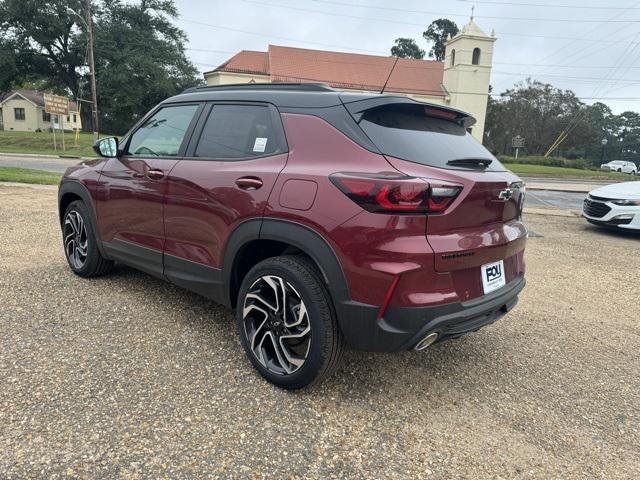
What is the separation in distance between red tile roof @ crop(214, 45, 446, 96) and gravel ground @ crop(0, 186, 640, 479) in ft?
148

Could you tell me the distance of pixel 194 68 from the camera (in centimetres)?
4772

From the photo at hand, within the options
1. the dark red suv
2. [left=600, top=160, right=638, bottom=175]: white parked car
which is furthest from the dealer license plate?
[left=600, top=160, right=638, bottom=175]: white parked car

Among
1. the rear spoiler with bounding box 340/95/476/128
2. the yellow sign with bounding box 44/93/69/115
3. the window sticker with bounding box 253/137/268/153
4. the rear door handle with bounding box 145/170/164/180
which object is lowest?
the rear door handle with bounding box 145/170/164/180

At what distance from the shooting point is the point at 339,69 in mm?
49250

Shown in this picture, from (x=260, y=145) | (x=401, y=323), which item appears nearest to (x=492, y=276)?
(x=401, y=323)

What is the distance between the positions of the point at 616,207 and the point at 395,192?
25.5 ft

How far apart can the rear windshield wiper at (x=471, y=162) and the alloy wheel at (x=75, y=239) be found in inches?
131

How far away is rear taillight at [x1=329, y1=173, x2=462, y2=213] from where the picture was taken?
2283 mm

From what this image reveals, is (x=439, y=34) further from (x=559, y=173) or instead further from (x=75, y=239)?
(x=75, y=239)

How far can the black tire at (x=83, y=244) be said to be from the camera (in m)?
4.26

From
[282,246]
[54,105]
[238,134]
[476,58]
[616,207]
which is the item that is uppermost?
[476,58]

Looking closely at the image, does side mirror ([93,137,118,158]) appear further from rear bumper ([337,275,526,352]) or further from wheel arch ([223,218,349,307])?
rear bumper ([337,275,526,352])

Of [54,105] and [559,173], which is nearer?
[54,105]

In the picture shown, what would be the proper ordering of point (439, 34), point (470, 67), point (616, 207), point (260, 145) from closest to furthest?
point (260, 145) → point (616, 207) → point (470, 67) → point (439, 34)
